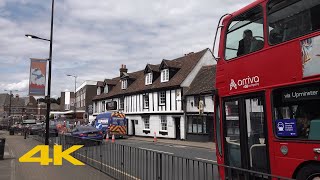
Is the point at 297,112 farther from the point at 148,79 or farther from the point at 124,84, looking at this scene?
the point at 124,84

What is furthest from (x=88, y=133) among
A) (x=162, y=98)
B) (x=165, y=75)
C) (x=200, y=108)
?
(x=165, y=75)

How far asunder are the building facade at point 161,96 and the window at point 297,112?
28134 mm

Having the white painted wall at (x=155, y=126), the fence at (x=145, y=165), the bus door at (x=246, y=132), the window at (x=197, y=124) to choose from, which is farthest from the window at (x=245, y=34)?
the white painted wall at (x=155, y=126)

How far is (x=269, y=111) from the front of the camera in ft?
22.6

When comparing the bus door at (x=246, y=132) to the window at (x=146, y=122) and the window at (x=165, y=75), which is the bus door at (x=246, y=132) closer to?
the window at (x=165, y=75)

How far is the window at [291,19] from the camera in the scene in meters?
6.21

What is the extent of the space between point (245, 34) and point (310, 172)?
3.36 metres

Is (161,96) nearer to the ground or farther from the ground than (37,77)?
farther from the ground

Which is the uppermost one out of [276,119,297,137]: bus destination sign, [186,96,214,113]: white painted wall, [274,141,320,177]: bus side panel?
[186,96,214,113]: white painted wall

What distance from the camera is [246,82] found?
7.68 meters

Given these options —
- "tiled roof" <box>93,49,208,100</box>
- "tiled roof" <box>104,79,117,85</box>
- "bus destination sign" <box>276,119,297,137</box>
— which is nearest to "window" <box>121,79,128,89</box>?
"tiled roof" <box>93,49,208,100</box>

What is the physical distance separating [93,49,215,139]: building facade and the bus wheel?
28.5m

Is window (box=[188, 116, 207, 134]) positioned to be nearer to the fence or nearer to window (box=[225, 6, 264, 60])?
the fence

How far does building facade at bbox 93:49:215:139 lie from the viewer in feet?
120
